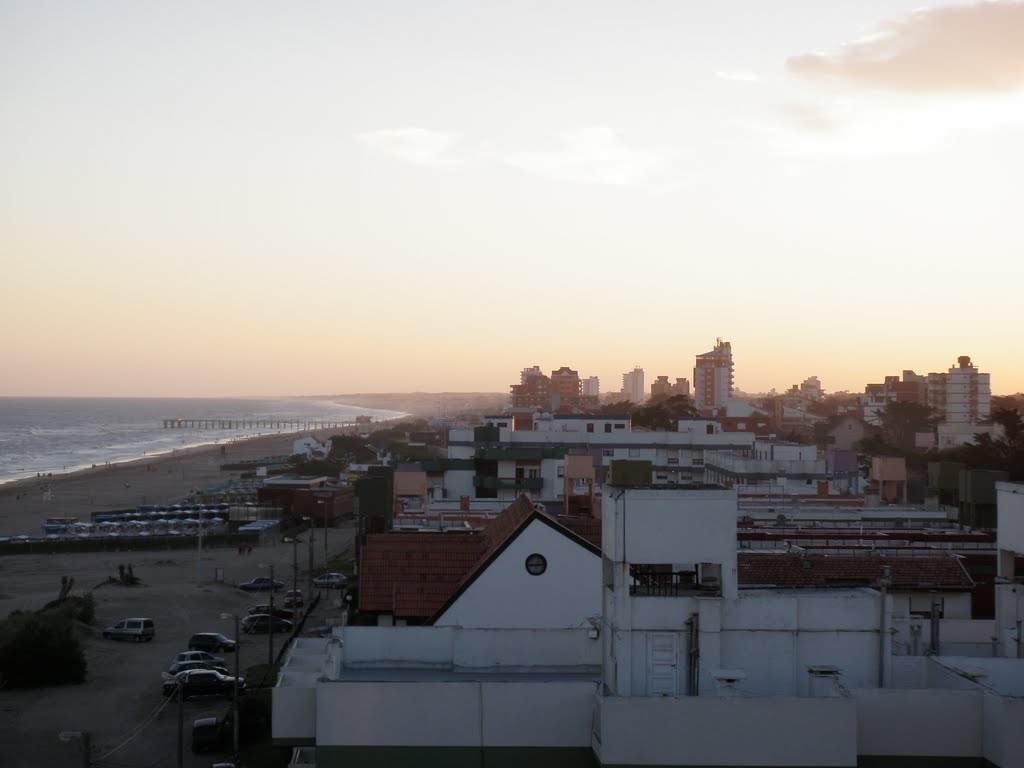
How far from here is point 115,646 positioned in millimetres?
35906

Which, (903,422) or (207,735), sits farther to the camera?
(903,422)

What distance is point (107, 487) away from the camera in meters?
106

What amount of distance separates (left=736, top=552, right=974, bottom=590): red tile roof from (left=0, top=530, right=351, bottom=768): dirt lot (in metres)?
12.5

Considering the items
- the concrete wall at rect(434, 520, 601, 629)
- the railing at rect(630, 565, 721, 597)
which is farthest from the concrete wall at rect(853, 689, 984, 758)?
the concrete wall at rect(434, 520, 601, 629)

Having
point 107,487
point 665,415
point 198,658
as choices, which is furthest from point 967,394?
point 198,658

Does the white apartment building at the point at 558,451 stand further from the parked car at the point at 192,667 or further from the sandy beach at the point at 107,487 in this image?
the sandy beach at the point at 107,487

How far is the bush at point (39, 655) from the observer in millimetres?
30281

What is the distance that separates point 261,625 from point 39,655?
9233 mm

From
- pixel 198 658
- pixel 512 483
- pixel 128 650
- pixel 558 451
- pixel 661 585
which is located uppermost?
pixel 661 585

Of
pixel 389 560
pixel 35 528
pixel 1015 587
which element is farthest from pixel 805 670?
pixel 35 528

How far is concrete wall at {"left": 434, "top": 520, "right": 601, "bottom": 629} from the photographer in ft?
69.2

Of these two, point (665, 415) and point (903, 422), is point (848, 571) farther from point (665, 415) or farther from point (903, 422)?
point (903, 422)

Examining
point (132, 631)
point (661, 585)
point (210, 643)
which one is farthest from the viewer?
point (132, 631)

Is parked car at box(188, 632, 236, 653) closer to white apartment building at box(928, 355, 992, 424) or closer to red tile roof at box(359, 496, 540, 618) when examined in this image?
red tile roof at box(359, 496, 540, 618)
